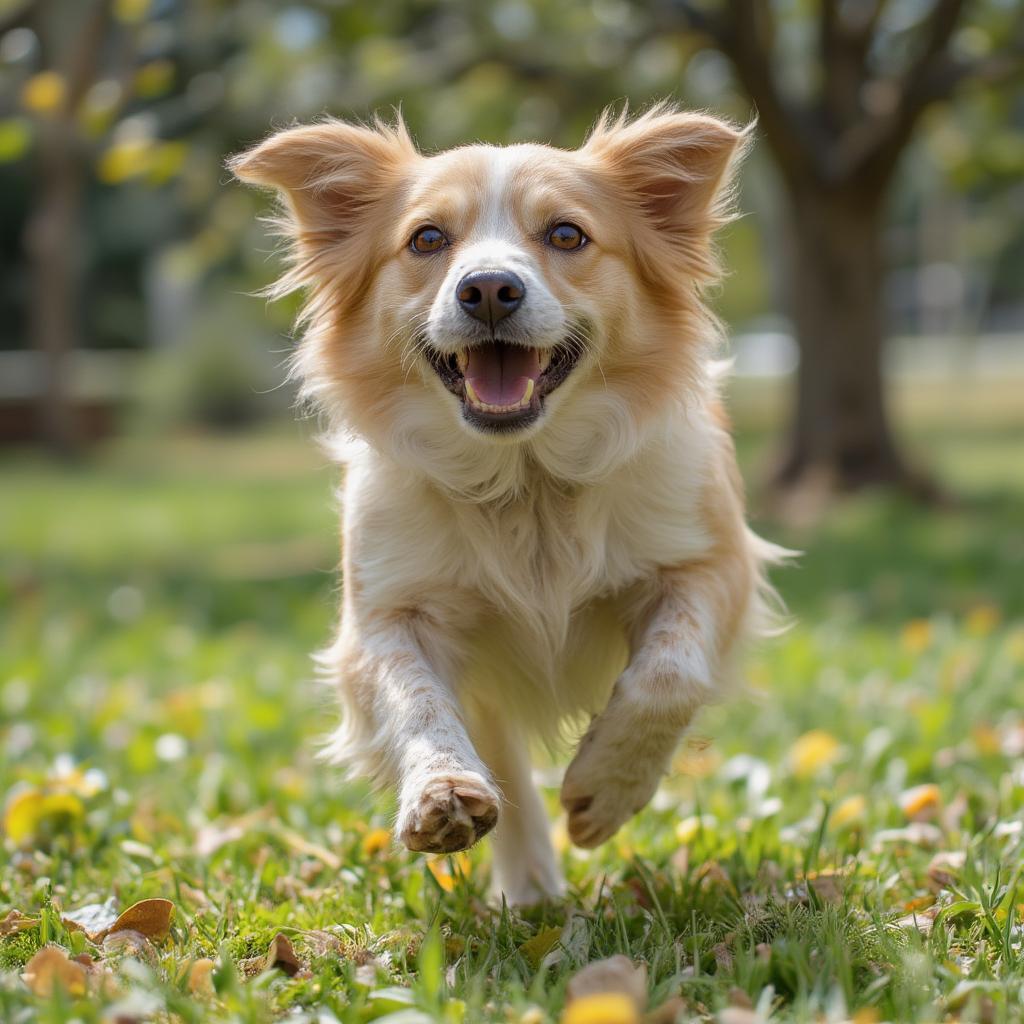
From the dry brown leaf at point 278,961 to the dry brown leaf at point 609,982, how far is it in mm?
632

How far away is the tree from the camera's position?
995 centimetres

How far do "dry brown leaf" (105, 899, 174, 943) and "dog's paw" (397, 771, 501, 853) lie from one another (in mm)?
625

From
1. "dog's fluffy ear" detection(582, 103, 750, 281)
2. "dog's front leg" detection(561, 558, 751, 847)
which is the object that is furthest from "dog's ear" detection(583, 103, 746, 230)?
"dog's front leg" detection(561, 558, 751, 847)

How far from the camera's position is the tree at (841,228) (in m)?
9.95

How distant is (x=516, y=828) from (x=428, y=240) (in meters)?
1.56

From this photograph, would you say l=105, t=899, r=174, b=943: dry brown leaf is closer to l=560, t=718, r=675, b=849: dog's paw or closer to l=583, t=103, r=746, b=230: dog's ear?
l=560, t=718, r=675, b=849: dog's paw

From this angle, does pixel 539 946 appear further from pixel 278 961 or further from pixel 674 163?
pixel 674 163

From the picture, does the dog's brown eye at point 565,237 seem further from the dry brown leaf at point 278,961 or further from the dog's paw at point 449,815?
the dry brown leaf at point 278,961

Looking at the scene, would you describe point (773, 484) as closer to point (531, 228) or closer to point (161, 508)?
point (161, 508)

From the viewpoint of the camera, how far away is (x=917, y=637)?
19.8 ft

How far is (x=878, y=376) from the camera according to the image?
34.1 feet

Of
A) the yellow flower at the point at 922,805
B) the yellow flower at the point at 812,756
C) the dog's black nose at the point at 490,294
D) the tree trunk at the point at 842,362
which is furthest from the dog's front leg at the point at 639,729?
the tree trunk at the point at 842,362

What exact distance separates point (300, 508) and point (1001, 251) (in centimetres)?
4031

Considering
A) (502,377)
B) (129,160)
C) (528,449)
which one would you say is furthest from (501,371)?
(129,160)
